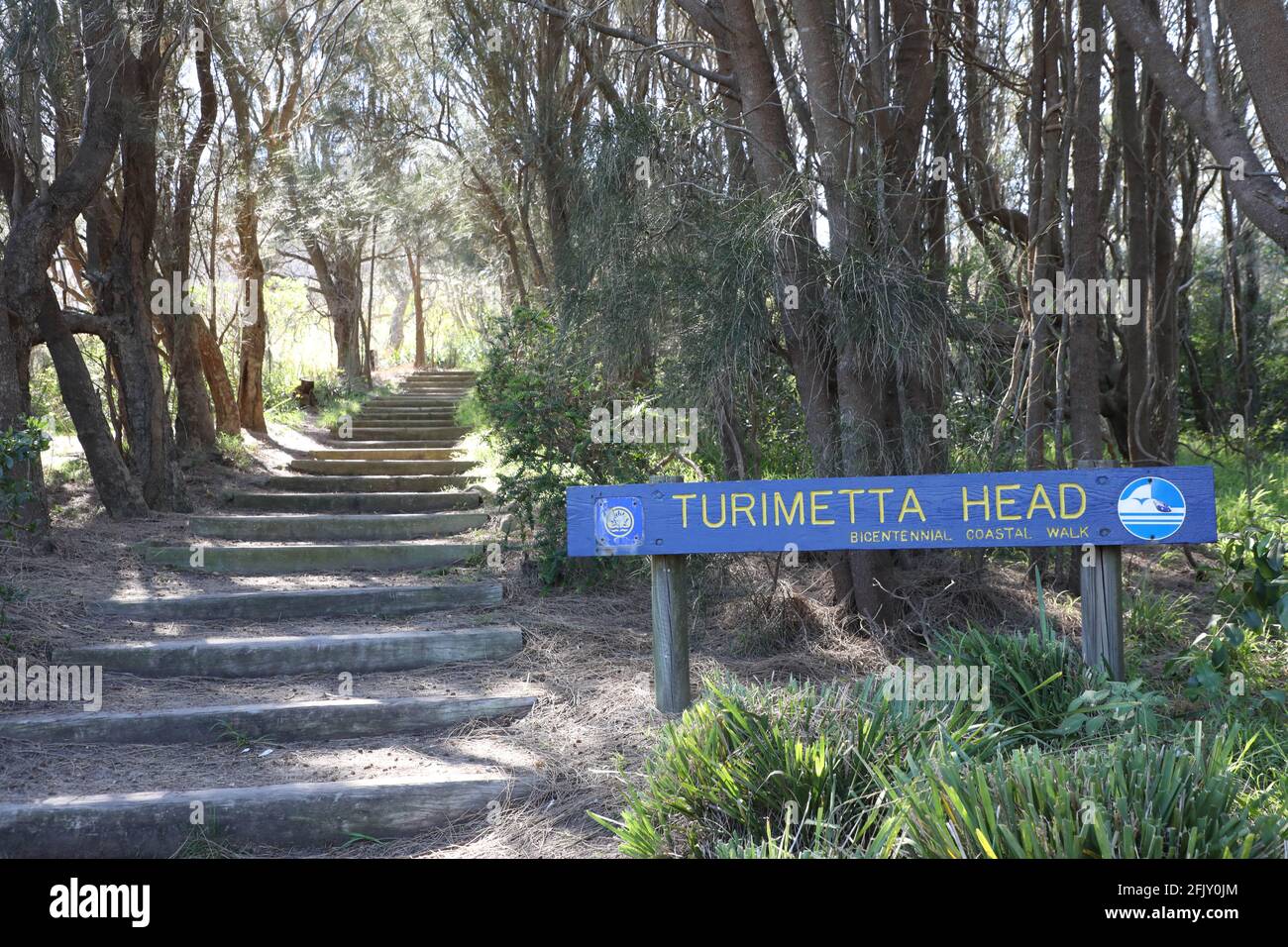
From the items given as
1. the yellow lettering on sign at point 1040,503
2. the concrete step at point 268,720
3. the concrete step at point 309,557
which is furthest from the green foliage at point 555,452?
the yellow lettering on sign at point 1040,503

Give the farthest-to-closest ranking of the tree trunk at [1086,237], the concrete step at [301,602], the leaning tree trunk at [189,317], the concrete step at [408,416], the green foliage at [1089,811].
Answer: the concrete step at [408,416]
the leaning tree trunk at [189,317]
the tree trunk at [1086,237]
the concrete step at [301,602]
the green foliage at [1089,811]

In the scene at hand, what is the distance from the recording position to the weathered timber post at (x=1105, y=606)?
4.10 meters

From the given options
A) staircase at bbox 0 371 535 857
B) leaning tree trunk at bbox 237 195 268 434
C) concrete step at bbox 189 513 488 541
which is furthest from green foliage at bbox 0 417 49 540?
leaning tree trunk at bbox 237 195 268 434

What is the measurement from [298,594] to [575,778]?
2.67m

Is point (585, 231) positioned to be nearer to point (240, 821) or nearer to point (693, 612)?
point (693, 612)

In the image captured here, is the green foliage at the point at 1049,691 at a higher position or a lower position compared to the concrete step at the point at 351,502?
lower

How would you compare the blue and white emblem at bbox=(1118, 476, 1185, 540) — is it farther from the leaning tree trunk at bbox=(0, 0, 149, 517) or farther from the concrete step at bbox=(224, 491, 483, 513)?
the leaning tree trunk at bbox=(0, 0, 149, 517)

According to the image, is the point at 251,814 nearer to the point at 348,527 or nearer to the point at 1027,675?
the point at 1027,675

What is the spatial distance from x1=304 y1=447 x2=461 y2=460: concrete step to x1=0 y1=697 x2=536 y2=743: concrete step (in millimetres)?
5722

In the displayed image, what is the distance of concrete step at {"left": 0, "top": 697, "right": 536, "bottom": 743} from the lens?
432 cm

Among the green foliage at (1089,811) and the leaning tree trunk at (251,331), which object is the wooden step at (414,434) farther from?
the green foliage at (1089,811)

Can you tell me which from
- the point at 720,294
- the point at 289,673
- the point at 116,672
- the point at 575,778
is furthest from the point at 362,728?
the point at 720,294

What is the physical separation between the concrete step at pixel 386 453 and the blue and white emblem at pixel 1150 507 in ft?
23.6

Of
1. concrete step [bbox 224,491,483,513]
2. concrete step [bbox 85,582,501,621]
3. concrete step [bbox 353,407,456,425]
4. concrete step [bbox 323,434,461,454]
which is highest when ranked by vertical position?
concrete step [bbox 353,407,456,425]
